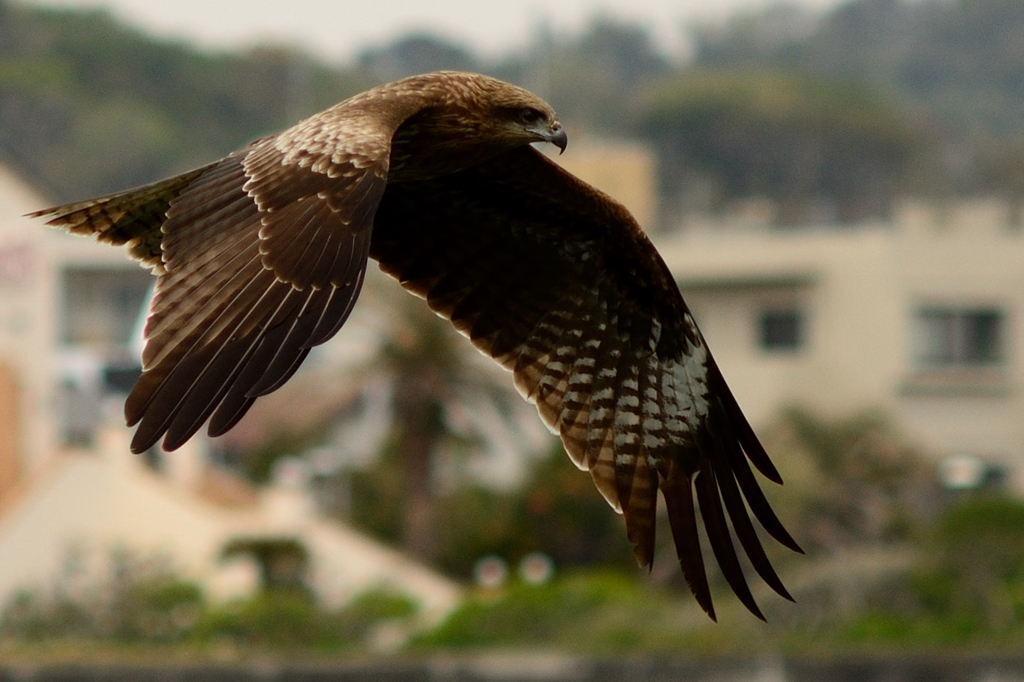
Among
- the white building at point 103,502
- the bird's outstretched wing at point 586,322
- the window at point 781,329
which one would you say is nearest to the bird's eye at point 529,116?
the bird's outstretched wing at point 586,322

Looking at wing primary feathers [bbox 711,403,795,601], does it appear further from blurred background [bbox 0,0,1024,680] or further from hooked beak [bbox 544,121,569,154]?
blurred background [bbox 0,0,1024,680]

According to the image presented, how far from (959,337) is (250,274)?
30.9 metres

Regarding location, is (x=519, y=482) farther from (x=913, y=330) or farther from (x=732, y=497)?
(x=732, y=497)

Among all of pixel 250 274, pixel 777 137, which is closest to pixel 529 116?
pixel 250 274

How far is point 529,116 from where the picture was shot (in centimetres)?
910

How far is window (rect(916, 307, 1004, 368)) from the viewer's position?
3706 centimetres

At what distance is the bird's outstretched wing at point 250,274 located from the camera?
7012mm

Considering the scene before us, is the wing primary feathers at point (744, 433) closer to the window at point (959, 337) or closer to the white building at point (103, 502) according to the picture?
the white building at point (103, 502)

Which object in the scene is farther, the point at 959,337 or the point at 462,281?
the point at 959,337

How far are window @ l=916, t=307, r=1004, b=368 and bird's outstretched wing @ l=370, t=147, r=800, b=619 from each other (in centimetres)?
2767

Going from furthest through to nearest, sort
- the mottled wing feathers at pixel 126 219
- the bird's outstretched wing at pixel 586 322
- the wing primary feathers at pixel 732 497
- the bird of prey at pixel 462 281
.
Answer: the bird's outstretched wing at pixel 586 322 < the wing primary feathers at pixel 732 497 < the mottled wing feathers at pixel 126 219 < the bird of prey at pixel 462 281

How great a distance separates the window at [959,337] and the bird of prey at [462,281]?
27.7m

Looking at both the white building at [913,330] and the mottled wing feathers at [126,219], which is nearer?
the mottled wing feathers at [126,219]

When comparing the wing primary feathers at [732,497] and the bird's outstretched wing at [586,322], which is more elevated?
the bird's outstretched wing at [586,322]
